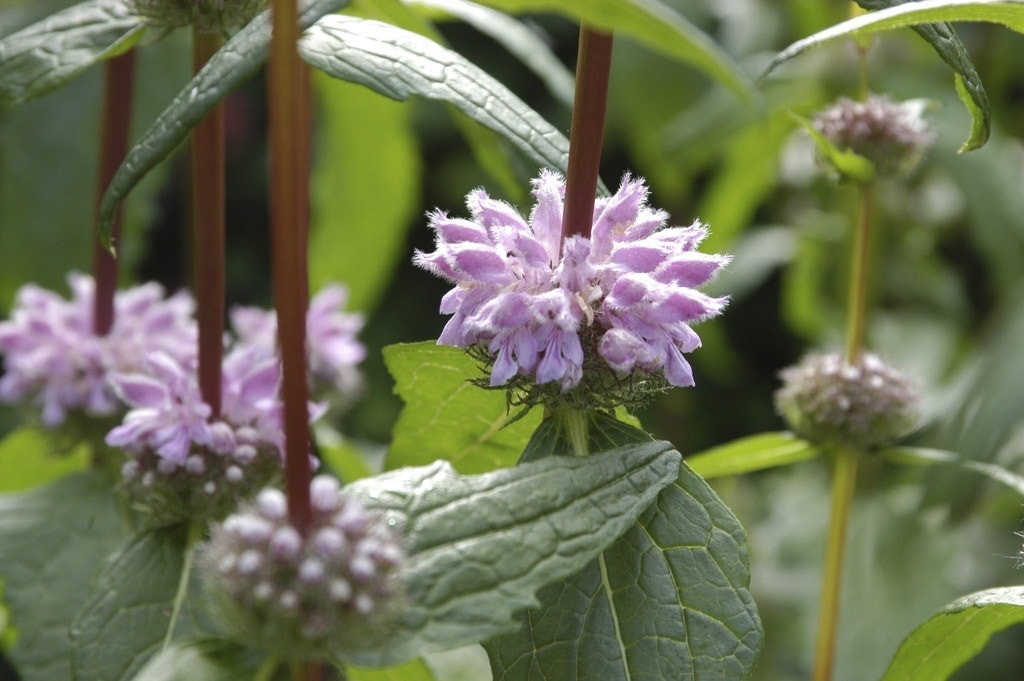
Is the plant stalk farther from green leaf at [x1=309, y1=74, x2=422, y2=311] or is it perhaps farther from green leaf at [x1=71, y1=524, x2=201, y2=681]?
green leaf at [x1=309, y1=74, x2=422, y2=311]

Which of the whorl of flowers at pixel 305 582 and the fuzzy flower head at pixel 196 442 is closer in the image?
the whorl of flowers at pixel 305 582

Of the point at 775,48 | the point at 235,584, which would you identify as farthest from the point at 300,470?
the point at 775,48

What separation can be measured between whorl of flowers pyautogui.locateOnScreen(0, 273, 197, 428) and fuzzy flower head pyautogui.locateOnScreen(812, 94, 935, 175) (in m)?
0.48

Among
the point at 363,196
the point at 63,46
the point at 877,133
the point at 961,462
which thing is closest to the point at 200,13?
the point at 63,46

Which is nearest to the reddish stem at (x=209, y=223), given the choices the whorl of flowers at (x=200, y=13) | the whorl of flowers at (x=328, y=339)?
the whorl of flowers at (x=200, y=13)

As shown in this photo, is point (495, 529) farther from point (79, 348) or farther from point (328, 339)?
point (328, 339)

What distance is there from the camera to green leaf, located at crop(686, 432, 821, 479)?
829mm

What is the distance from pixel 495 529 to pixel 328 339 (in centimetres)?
63

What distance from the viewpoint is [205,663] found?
1.62 feet

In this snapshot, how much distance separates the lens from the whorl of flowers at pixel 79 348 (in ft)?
2.92

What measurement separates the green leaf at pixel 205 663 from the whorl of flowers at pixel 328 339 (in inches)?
21.8

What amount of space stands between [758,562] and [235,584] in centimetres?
112

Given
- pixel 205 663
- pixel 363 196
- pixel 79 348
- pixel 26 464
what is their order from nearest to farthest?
pixel 205 663, pixel 79 348, pixel 26 464, pixel 363 196

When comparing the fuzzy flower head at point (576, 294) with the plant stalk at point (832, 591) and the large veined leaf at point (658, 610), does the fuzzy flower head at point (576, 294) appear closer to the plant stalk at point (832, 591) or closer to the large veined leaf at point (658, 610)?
the large veined leaf at point (658, 610)
